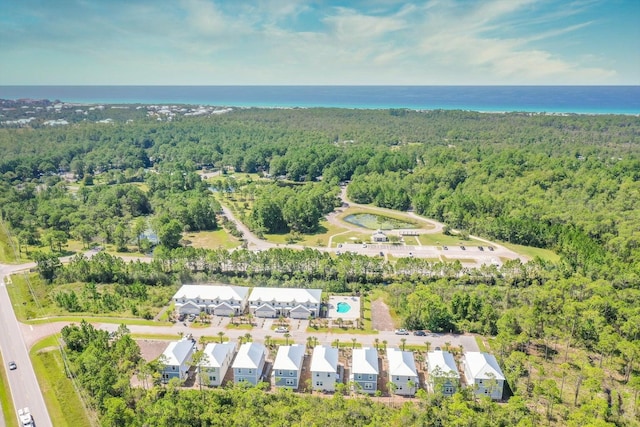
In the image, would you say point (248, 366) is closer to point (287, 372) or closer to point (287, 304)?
point (287, 372)

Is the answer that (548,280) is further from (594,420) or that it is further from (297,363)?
(297,363)

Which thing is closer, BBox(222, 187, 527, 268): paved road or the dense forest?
the dense forest

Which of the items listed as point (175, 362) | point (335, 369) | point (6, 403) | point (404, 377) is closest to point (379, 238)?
point (404, 377)

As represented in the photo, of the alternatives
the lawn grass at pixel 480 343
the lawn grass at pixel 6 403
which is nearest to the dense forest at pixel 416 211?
the lawn grass at pixel 480 343

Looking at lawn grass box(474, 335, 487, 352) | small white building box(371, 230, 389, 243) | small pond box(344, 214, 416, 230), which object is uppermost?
small white building box(371, 230, 389, 243)

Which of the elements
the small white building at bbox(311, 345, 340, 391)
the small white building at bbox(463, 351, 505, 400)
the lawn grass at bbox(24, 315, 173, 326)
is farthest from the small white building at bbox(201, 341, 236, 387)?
the small white building at bbox(463, 351, 505, 400)

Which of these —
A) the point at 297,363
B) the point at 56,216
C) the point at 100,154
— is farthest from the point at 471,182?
the point at 100,154

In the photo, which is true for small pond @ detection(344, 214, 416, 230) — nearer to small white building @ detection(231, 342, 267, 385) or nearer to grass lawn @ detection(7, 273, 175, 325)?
grass lawn @ detection(7, 273, 175, 325)

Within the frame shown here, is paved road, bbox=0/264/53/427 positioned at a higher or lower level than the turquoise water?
lower

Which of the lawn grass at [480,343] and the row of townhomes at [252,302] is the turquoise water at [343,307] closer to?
the row of townhomes at [252,302]
